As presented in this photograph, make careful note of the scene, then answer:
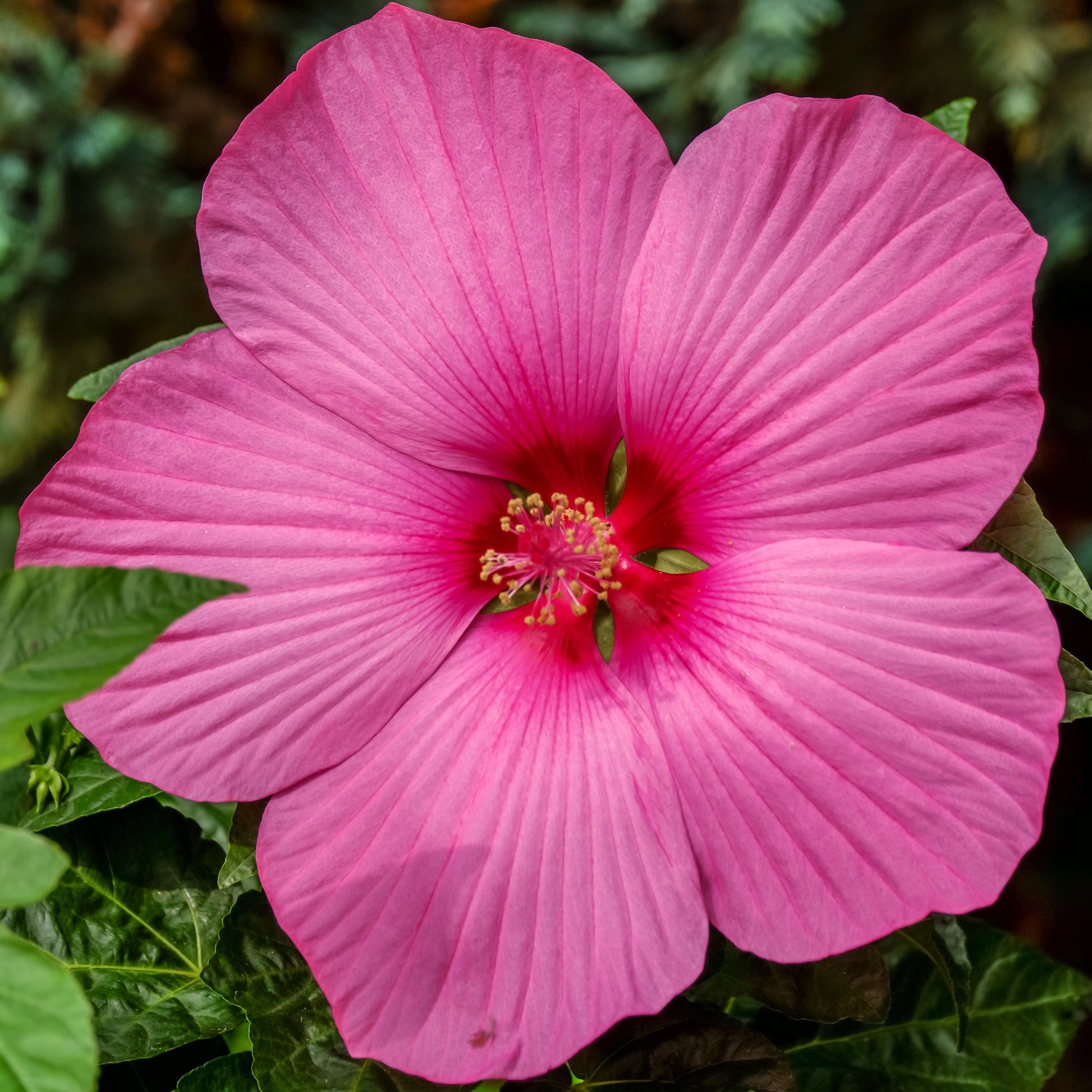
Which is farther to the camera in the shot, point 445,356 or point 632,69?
point 632,69

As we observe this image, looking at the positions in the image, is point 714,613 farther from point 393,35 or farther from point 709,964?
point 393,35

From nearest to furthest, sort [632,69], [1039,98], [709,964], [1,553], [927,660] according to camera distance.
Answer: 1. [927,660]
2. [709,964]
3. [1,553]
4. [1039,98]
5. [632,69]

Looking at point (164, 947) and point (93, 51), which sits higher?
point (93, 51)

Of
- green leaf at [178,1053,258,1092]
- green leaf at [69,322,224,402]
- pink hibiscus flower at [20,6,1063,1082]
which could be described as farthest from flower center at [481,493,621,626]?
green leaf at [178,1053,258,1092]

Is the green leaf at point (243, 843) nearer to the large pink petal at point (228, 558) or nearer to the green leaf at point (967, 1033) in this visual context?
the large pink petal at point (228, 558)

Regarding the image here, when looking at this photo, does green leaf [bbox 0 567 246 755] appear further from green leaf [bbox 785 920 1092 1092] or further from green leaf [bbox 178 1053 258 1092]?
green leaf [bbox 785 920 1092 1092]

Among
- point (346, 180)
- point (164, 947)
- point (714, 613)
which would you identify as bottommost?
point (164, 947)

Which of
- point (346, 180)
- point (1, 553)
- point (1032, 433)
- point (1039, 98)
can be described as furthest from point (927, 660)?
point (1039, 98)
